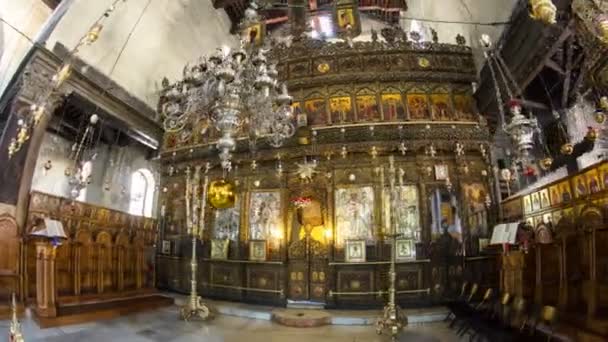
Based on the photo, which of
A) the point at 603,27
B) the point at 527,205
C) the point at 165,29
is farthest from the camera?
the point at 165,29

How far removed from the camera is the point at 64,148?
12.4m

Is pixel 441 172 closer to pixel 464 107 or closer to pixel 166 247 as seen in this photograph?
pixel 464 107

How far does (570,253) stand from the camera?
5848 millimetres

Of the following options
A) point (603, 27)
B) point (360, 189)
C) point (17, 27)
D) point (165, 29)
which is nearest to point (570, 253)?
point (603, 27)

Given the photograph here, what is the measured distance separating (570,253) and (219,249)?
8.68m

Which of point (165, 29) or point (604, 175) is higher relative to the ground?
point (165, 29)

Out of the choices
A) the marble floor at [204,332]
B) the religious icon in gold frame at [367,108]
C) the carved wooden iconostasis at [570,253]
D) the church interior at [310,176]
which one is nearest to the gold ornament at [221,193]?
the church interior at [310,176]

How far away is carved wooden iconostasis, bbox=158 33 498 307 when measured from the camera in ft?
31.7

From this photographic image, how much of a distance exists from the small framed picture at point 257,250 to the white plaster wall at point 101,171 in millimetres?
5836

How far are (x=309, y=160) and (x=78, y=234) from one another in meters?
6.30

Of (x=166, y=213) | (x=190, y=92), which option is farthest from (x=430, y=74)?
(x=166, y=213)

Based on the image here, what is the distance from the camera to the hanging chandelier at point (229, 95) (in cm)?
517

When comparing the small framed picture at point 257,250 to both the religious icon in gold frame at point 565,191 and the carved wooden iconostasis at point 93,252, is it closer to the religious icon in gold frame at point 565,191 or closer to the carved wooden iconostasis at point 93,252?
the carved wooden iconostasis at point 93,252

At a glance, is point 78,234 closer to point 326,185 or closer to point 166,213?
point 166,213
